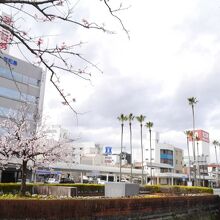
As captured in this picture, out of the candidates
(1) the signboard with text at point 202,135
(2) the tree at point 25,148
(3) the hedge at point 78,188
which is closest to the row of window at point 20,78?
(3) the hedge at point 78,188

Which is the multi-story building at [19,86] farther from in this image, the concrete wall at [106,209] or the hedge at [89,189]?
the concrete wall at [106,209]

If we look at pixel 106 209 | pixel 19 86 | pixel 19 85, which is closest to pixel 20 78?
pixel 19 85

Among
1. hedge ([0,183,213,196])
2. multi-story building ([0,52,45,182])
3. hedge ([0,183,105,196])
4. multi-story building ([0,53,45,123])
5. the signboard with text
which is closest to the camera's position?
hedge ([0,183,105,196])

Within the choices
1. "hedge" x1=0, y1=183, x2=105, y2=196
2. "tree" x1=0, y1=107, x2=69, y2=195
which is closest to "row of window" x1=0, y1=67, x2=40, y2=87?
"hedge" x1=0, y1=183, x2=105, y2=196

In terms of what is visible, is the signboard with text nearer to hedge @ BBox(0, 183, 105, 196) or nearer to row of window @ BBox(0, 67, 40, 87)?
row of window @ BBox(0, 67, 40, 87)

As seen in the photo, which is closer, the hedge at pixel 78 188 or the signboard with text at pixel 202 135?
the hedge at pixel 78 188

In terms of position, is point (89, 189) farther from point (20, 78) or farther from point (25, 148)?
point (20, 78)

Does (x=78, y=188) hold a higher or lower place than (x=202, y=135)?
lower

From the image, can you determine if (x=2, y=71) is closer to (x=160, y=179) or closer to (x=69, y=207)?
(x=69, y=207)

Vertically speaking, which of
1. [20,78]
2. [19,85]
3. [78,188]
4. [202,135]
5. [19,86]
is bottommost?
[78,188]

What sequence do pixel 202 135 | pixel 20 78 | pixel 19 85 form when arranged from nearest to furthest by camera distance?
pixel 19 85 < pixel 20 78 < pixel 202 135

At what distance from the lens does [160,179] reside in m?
108

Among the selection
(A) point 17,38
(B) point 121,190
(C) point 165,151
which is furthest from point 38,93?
(A) point 17,38

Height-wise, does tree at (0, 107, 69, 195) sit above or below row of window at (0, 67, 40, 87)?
below
